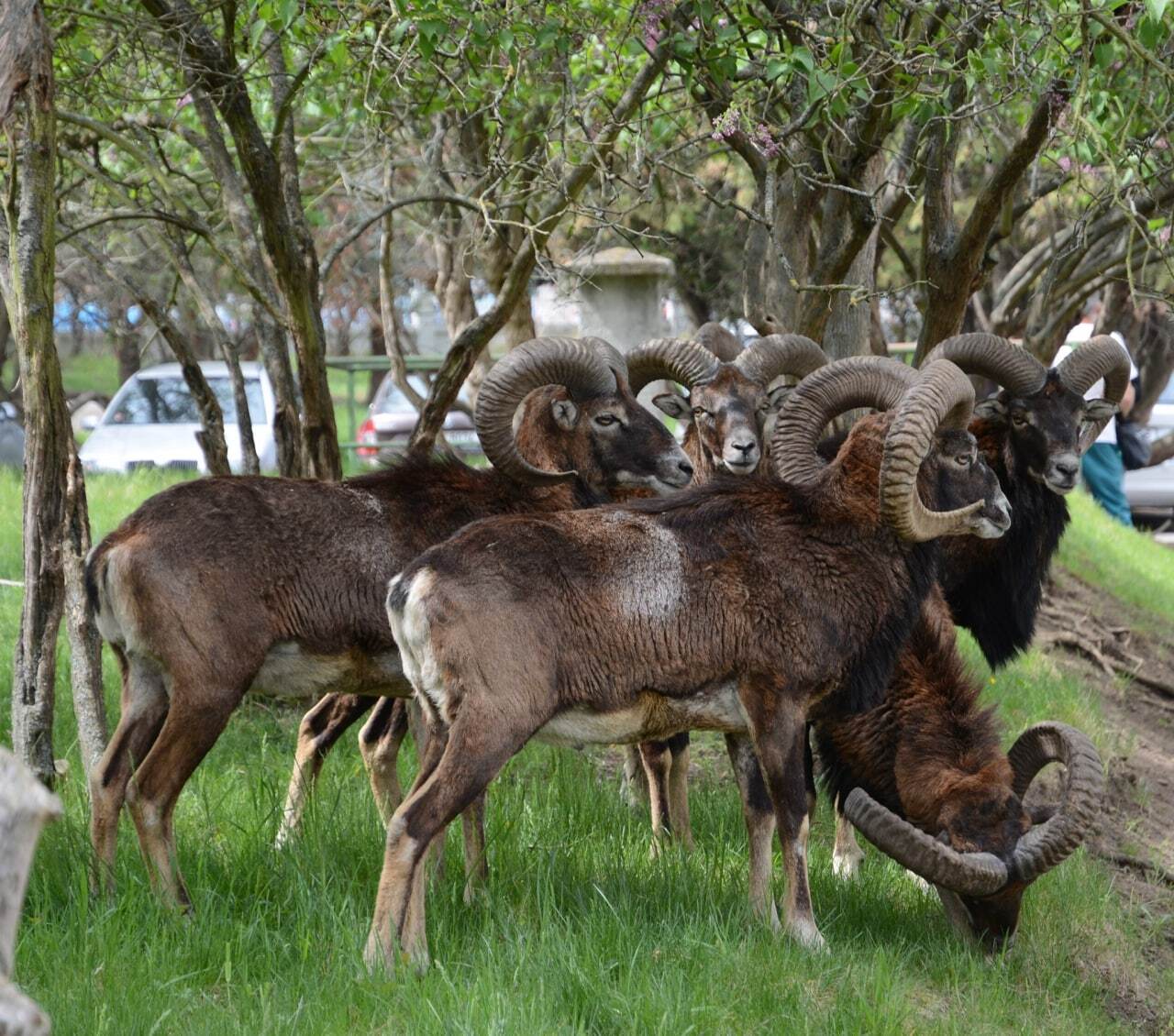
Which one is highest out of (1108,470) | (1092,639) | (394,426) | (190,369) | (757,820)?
(190,369)

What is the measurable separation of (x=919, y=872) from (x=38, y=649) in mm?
3724

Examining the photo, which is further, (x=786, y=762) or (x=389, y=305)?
(x=389, y=305)

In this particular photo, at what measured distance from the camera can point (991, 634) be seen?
8.59 m

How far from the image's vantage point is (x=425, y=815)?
17.1 feet

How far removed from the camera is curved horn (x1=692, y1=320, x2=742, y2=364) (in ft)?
30.9

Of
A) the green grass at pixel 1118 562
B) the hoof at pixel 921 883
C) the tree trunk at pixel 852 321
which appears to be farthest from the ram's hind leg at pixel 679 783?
the green grass at pixel 1118 562

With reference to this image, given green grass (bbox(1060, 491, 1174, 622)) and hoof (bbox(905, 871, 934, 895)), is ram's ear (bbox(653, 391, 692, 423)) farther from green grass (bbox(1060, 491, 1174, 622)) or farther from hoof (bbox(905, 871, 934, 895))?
green grass (bbox(1060, 491, 1174, 622))

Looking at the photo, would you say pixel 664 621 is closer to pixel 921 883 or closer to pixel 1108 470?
pixel 921 883

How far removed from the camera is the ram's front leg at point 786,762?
5.87 m

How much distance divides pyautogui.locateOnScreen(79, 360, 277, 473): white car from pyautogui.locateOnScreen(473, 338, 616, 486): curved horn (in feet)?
42.5

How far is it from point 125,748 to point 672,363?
3952 millimetres

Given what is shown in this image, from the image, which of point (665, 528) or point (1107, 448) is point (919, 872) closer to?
point (665, 528)

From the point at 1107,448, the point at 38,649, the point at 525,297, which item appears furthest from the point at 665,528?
the point at 1107,448

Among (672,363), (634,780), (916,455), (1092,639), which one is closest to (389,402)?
(1092,639)
